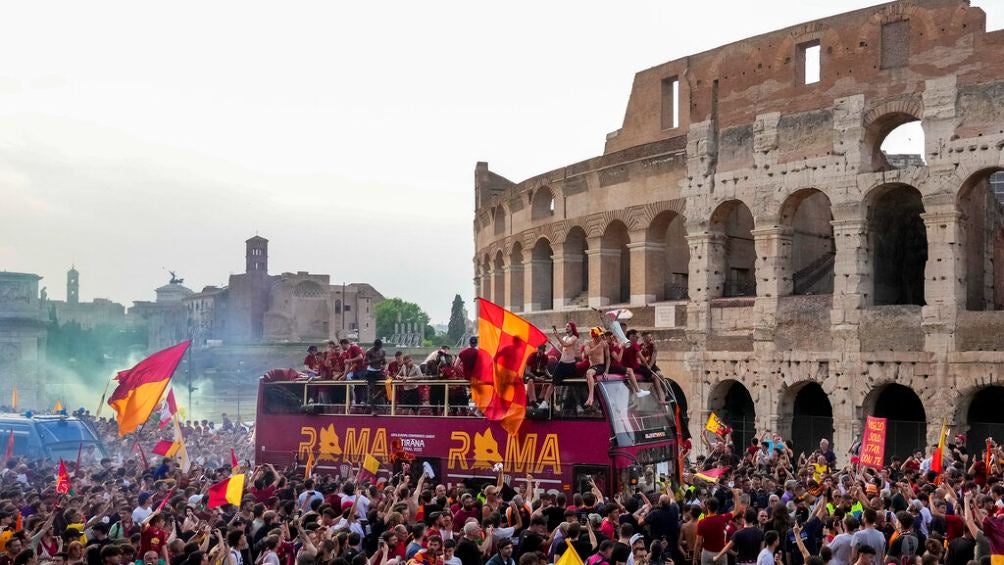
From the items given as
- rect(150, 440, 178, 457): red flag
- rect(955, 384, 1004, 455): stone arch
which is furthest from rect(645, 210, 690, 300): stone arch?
rect(150, 440, 178, 457): red flag

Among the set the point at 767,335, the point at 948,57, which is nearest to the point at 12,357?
the point at 767,335

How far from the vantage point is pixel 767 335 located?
27688 mm

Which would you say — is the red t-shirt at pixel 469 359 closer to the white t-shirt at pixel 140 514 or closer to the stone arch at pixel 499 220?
the white t-shirt at pixel 140 514

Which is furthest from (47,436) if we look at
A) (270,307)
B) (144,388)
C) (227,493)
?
Answer: (270,307)

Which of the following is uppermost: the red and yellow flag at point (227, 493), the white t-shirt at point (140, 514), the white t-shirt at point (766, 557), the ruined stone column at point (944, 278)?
the ruined stone column at point (944, 278)

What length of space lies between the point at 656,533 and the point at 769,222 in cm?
1712

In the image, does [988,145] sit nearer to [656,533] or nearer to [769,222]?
[769,222]

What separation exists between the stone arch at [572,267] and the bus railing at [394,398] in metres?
13.6

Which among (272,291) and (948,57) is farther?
(272,291)

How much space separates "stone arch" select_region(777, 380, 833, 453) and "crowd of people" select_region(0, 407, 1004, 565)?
Result: 425 inches

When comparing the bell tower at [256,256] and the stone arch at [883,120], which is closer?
the stone arch at [883,120]

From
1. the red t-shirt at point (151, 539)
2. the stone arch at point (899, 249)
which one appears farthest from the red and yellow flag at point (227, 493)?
the stone arch at point (899, 249)

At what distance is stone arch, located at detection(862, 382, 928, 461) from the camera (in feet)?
85.3

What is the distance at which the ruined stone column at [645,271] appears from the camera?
3083 centimetres
